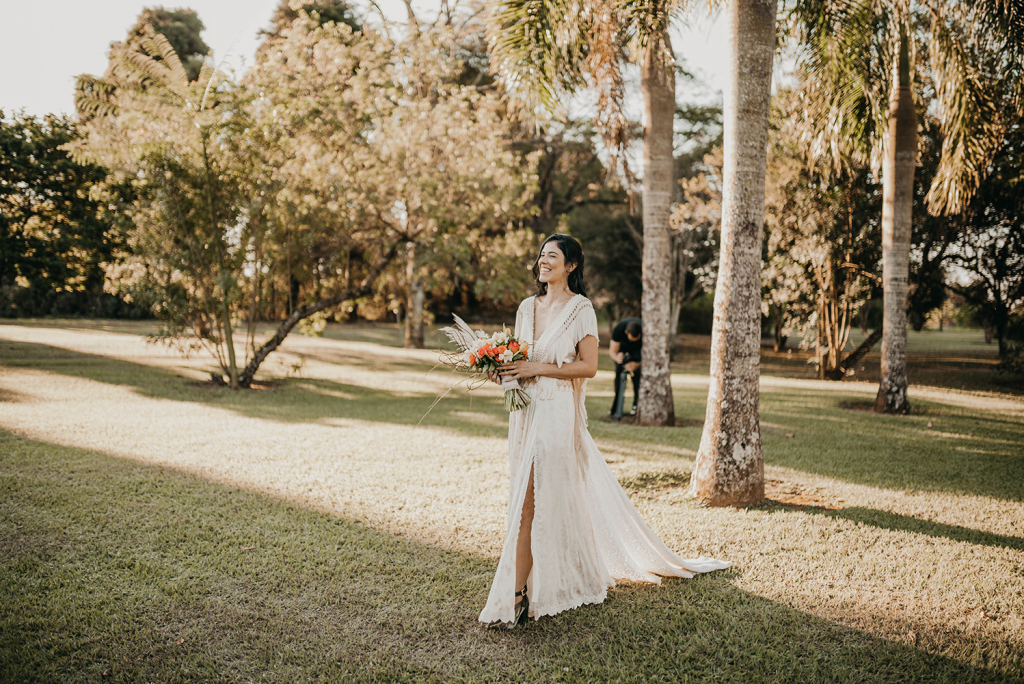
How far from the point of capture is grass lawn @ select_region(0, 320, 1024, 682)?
3.28m

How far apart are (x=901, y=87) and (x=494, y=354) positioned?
1226 cm

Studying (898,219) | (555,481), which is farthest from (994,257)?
(555,481)

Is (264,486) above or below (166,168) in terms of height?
below

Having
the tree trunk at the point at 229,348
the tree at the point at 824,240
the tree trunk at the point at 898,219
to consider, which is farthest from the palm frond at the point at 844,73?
the tree trunk at the point at 229,348

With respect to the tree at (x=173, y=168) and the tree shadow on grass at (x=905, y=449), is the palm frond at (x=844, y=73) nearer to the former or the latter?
the tree shadow on grass at (x=905, y=449)

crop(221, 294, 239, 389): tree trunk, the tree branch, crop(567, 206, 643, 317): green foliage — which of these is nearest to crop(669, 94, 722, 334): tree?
crop(567, 206, 643, 317): green foliage

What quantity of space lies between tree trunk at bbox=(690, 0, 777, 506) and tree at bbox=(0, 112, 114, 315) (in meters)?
15.5

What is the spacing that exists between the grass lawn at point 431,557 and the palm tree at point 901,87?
4.12 m

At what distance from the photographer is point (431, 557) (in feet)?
15.1

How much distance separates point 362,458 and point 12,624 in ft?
14.3

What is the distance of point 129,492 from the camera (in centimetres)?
584

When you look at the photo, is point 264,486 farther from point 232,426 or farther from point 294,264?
point 294,264

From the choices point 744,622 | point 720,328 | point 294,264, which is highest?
→ point 294,264

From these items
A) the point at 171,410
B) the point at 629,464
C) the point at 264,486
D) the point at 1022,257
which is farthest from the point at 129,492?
the point at 1022,257
